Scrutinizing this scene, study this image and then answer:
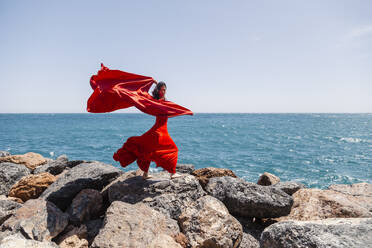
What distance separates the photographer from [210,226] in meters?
3.89

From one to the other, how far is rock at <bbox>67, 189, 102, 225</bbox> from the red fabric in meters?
0.94

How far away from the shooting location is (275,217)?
4863mm

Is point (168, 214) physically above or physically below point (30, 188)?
below

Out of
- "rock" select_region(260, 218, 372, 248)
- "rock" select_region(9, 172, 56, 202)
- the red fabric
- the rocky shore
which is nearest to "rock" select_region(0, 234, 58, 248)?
the rocky shore

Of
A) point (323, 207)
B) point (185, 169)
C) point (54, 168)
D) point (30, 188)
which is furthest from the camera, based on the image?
point (54, 168)

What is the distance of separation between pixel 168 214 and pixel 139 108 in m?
2.39

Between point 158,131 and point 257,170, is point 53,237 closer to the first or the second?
point 158,131

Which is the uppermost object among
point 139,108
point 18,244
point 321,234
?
point 139,108

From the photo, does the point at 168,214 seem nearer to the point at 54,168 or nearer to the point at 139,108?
the point at 139,108

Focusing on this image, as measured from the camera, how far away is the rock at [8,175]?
247 inches

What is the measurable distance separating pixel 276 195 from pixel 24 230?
193 inches

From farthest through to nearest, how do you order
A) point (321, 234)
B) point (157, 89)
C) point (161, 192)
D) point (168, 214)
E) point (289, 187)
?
point (289, 187) < point (157, 89) < point (161, 192) < point (168, 214) < point (321, 234)

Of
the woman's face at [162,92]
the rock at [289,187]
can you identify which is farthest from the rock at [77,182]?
the rock at [289,187]

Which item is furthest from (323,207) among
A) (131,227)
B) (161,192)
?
(131,227)
